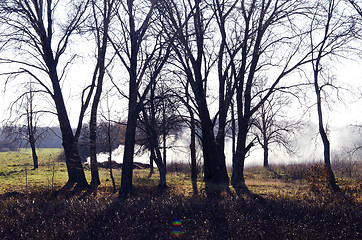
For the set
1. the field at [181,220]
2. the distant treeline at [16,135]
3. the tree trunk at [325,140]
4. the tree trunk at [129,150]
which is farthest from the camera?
the distant treeline at [16,135]

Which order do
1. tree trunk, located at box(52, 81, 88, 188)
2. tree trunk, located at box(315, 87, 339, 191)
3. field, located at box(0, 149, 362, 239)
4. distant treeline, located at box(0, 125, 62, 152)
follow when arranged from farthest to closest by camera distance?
tree trunk, located at box(52, 81, 88, 188) < distant treeline, located at box(0, 125, 62, 152) < tree trunk, located at box(315, 87, 339, 191) < field, located at box(0, 149, 362, 239)

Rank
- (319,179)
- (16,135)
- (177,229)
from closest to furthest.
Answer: (177,229) < (319,179) < (16,135)

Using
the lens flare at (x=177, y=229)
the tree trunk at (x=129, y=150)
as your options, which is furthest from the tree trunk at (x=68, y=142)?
the lens flare at (x=177, y=229)

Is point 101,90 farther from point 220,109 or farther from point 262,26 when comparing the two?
point 262,26

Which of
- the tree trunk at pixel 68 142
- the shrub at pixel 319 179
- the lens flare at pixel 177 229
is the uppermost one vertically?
the tree trunk at pixel 68 142

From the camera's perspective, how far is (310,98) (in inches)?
620

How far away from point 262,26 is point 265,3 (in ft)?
4.93

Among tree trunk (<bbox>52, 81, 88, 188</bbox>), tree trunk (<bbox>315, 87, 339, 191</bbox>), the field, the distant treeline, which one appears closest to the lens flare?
the field

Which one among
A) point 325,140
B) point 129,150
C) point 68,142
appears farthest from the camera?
Answer: point 68,142

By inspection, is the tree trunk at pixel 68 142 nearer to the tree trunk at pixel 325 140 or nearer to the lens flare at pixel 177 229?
the lens flare at pixel 177 229

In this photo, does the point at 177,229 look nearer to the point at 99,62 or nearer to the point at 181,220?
the point at 181,220

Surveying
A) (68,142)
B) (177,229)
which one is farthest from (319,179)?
(68,142)

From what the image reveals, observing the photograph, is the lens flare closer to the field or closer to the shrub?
the field

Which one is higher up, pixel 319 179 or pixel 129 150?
pixel 129 150
